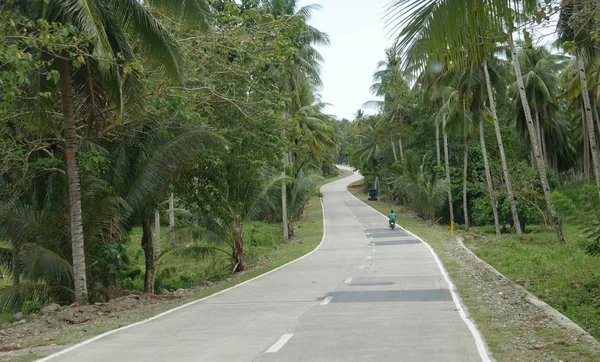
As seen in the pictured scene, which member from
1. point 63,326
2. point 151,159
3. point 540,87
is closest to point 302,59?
point 540,87

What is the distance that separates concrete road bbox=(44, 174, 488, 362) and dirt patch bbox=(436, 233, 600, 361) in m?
0.35

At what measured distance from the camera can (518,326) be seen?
10453mm

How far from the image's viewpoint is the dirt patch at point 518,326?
324 inches

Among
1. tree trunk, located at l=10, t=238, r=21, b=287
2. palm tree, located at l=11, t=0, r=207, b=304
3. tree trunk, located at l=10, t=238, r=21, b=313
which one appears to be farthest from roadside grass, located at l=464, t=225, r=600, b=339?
tree trunk, located at l=10, t=238, r=21, b=287

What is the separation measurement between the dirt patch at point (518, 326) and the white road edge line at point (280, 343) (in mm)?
2776

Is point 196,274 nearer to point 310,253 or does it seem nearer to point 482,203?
point 310,253

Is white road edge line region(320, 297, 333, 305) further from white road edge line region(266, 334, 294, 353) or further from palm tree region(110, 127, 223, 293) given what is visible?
palm tree region(110, 127, 223, 293)

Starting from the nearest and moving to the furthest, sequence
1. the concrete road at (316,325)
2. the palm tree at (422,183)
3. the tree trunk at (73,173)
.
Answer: the concrete road at (316,325), the tree trunk at (73,173), the palm tree at (422,183)

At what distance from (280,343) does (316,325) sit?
169 centimetres

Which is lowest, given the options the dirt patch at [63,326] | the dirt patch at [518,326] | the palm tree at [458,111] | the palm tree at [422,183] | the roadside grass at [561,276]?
the roadside grass at [561,276]

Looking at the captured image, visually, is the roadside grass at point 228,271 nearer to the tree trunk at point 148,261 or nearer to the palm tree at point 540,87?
the tree trunk at point 148,261

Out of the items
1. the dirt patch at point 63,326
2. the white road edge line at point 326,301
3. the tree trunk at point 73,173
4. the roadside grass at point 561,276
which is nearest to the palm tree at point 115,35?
the tree trunk at point 73,173

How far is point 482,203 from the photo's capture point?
4588 cm

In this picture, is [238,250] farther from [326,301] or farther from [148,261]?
[326,301]
